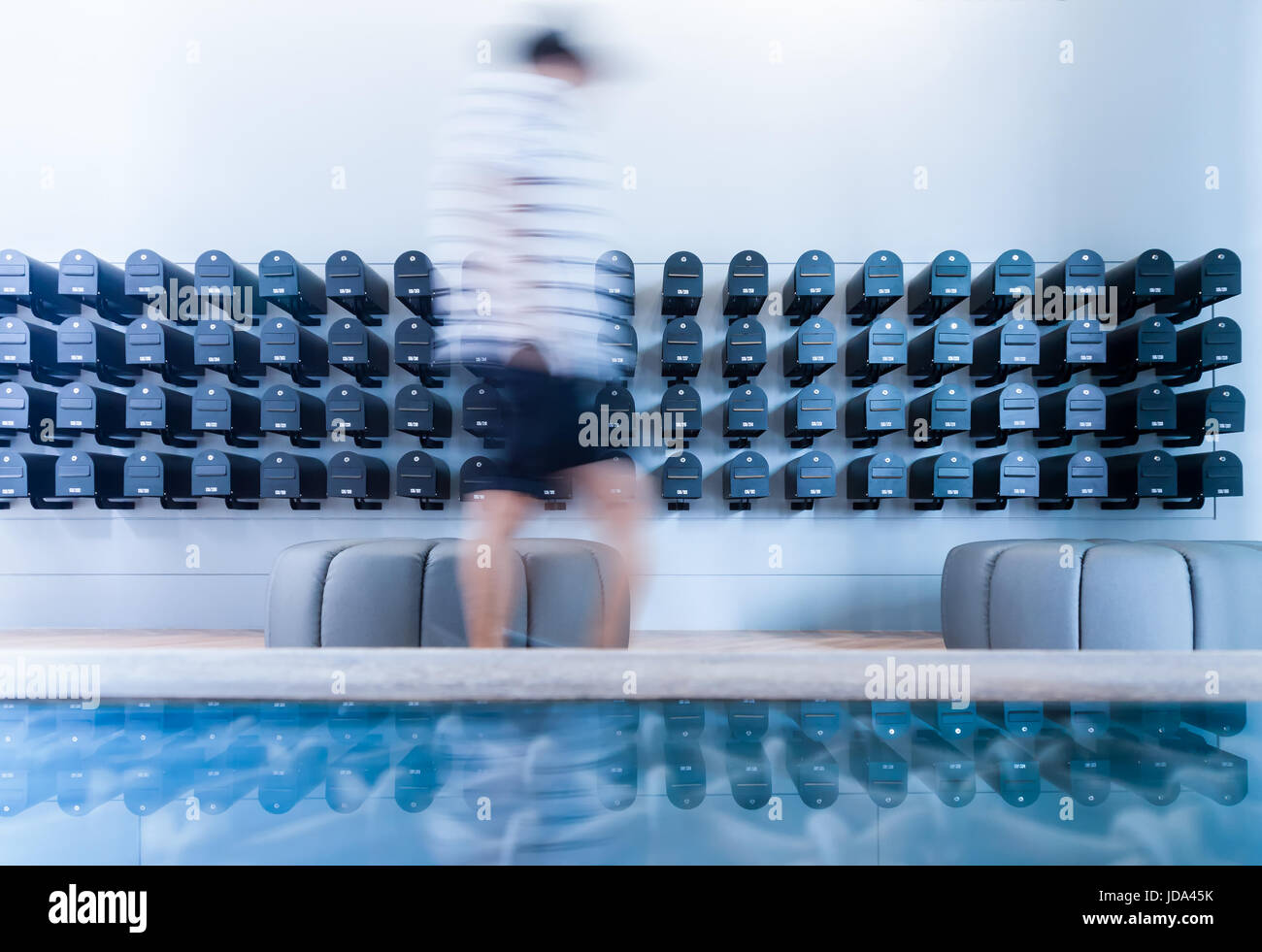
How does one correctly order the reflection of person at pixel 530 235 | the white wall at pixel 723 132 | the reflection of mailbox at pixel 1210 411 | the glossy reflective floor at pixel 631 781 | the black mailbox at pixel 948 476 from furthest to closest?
the white wall at pixel 723 132
the black mailbox at pixel 948 476
the reflection of mailbox at pixel 1210 411
the reflection of person at pixel 530 235
the glossy reflective floor at pixel 631 781

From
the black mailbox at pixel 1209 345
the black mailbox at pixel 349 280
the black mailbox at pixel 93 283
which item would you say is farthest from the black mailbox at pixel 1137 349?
the black mailbox at pixel 93 283

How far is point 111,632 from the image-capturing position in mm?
2365

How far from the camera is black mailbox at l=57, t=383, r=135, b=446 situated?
2.21 meters

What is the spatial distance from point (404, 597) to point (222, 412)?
114cm

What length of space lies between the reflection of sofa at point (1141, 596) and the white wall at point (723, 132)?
3.32 feet

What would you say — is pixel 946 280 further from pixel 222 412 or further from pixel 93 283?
pixel 93 283

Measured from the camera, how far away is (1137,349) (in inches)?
88.7

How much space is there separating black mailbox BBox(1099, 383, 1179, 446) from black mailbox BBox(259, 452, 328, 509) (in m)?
2.70

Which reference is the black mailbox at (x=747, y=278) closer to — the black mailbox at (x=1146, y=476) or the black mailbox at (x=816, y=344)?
the black mailbox at (x=816, y=344)

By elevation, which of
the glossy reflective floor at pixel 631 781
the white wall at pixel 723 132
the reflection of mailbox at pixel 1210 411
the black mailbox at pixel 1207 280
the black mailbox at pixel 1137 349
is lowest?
the glossy reflective floor at pixel 631 781

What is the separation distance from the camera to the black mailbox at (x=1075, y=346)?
2.23m

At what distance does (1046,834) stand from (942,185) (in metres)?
2.49
